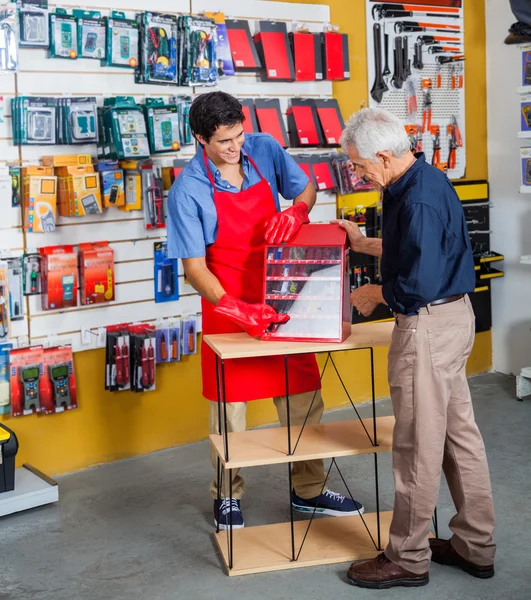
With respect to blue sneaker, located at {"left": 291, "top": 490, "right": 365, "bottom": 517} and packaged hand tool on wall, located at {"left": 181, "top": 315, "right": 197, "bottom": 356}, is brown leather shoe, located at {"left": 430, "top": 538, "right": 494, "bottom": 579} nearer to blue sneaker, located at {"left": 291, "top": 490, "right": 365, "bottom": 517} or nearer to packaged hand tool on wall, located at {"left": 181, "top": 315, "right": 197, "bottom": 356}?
blue sneaker, located at {"left": 291, "top": 490, "right": 365, "bottom": 517}

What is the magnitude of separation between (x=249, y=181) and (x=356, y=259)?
1869 mm

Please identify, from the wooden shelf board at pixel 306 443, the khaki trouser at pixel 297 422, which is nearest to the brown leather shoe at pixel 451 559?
the wooden shelf board at pixel 306 443

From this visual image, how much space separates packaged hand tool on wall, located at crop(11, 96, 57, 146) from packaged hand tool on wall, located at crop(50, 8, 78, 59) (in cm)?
24

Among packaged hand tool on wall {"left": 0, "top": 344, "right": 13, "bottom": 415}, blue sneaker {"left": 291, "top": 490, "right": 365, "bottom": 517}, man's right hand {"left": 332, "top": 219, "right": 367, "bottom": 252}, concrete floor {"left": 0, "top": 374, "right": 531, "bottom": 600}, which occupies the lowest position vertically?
concrete floor {"left": 0, "top": 374, "right": 531, "bottom": 600}

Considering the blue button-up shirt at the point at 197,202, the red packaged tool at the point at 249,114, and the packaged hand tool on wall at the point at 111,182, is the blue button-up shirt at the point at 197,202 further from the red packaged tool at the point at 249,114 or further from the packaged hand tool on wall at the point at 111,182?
the red packaged tool at the point at 249,114

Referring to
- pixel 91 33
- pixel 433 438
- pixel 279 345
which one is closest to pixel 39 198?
pixel 91 33

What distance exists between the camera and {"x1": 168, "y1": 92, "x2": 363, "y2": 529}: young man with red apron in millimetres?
3295

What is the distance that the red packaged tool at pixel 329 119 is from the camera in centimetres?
502

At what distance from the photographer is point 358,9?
528 centimetres

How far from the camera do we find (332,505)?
371cm

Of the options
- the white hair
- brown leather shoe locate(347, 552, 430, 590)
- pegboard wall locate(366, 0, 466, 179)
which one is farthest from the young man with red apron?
pegboard wall locate(366, 0, 466, 179)

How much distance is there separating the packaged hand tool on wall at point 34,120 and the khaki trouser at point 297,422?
5.16 ft

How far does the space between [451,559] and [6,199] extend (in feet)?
8.52

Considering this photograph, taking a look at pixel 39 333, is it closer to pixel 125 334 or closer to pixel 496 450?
pixel 125 334
